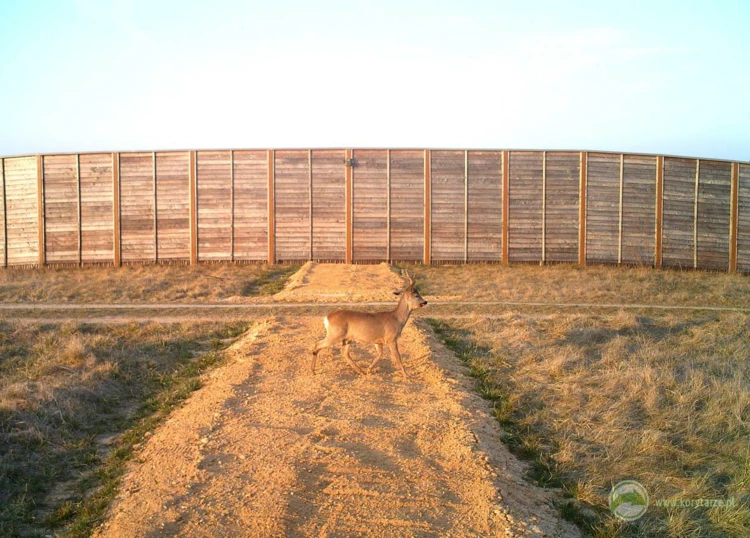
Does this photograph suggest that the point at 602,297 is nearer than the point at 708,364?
No

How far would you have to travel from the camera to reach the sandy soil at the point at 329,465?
531 cm

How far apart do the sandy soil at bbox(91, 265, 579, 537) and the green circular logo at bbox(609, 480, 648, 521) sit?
1.94ft

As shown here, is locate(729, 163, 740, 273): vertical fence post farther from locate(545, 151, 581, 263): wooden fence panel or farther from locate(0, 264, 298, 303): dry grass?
locate(0, 264, 298, 303): dry grass

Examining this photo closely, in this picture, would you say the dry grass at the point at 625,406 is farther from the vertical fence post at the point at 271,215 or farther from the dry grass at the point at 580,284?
the vertical fence post at the point at 271,215

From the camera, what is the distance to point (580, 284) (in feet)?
67.5

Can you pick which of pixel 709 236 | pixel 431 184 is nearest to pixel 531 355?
pixel 431 184

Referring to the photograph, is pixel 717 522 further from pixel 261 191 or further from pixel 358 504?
pixel 261 191

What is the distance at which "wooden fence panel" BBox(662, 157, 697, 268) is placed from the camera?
25469 mm

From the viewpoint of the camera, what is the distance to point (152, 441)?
7375 mm

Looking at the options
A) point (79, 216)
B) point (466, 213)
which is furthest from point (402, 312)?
point (79, 216)

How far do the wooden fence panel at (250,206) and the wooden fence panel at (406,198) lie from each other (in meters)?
5.02

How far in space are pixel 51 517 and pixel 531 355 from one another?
7.95 meters

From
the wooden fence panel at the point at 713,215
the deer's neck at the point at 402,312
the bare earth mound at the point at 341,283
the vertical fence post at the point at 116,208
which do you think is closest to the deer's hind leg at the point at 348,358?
the deer's neck at the point at 402,312

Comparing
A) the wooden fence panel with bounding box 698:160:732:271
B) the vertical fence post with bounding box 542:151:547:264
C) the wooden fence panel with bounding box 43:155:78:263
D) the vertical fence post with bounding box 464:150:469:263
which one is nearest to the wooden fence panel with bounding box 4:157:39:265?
the wooden fence panel with bounding box 43:155:78:263
